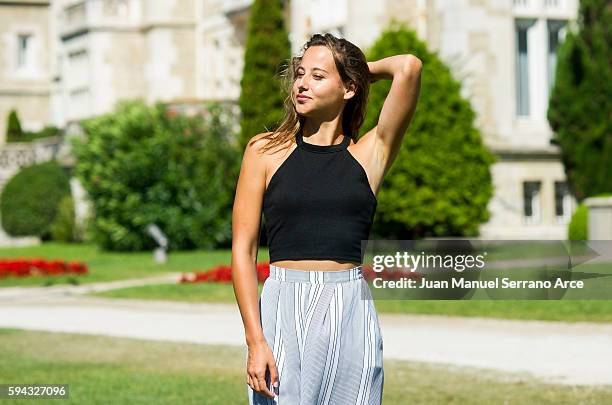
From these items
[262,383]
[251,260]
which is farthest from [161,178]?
[262,383]

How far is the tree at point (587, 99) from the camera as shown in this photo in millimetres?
22844

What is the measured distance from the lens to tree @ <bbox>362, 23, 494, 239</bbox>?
2250cm

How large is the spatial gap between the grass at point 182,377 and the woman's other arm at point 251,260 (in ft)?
15.5

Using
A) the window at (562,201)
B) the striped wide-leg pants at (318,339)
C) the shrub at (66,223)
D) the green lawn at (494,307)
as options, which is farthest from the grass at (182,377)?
the shrub at (66,223)

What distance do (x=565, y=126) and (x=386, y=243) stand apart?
1931cm

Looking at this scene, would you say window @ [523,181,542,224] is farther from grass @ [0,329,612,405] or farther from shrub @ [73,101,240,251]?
grass @ [0,329,612,405]

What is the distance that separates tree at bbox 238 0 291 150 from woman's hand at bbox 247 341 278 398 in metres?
23.0

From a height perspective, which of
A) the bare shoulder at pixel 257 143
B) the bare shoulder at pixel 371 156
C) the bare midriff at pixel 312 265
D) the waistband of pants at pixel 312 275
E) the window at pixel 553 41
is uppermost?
the window at pixel 553 41

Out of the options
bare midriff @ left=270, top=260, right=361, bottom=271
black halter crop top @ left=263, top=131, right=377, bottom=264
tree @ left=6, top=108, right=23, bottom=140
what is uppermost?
tree @ left=6, top=108, right=23, bottom=140

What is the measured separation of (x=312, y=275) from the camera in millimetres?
4094

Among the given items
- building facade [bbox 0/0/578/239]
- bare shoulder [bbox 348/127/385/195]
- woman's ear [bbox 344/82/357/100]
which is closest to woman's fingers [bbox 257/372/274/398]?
bare shoulder [bbox 348/127/385/195]

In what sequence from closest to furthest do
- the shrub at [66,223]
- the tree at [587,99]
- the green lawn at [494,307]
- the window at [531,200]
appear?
the green lawn at [494,307], the tree at [587,99], the window at [531,200], the shrub at [66,223]

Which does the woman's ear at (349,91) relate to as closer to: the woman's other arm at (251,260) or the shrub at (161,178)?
the woman's other arm at (251,260)

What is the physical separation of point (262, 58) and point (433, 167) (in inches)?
240
